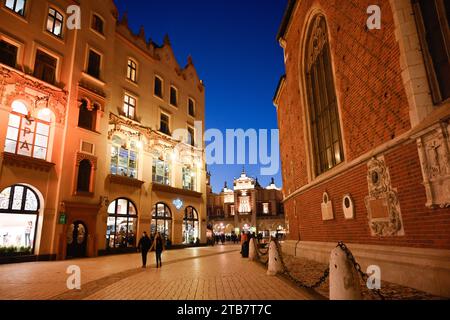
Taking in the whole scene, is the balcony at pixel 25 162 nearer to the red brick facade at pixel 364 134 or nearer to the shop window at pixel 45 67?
the shop window at pixel 45 67

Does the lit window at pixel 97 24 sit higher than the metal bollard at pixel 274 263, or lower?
higher

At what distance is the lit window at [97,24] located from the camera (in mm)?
19434

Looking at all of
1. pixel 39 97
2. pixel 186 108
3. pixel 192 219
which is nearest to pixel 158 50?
pixel 186 108

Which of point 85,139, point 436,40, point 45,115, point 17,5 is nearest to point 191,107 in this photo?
point 85,139

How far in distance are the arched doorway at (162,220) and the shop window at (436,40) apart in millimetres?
20028

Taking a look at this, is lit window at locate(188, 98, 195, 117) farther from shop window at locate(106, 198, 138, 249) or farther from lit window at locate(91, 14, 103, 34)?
shop window at locate(106, 198, 138, 249)

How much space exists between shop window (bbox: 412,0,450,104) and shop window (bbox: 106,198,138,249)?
60.4ft

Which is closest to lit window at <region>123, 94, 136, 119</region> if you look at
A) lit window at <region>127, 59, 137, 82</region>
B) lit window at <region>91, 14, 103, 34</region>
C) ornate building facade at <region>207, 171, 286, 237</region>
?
lit window at <region>127, 59, 137, 82</region>

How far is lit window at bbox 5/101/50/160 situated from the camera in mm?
13891

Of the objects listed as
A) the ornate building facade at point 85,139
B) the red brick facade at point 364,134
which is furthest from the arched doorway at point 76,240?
the red brick facade at point 364,134

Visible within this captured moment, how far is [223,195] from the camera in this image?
63.1 m

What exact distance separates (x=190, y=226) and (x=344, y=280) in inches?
901

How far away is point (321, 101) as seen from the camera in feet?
38.4

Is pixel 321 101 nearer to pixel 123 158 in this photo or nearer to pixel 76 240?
pixel 123 158
